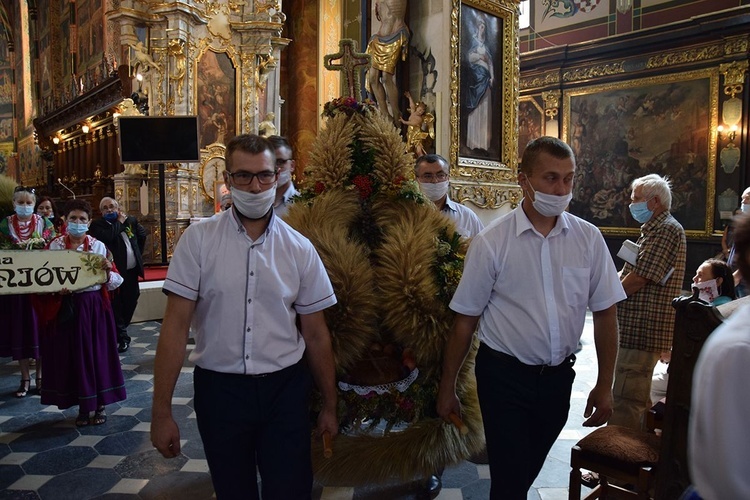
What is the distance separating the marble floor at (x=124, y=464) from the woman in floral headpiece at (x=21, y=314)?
11.9 inches

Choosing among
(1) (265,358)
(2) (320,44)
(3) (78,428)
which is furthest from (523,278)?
(2) (320,44)

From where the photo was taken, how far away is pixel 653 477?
7.88 feet

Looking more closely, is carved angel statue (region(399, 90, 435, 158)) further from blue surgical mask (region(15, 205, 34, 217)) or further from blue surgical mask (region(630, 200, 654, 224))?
blue surgical mask (region(15, 205, 34, 217))

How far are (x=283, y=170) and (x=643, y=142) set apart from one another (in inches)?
514

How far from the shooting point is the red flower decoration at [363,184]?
2576 mm

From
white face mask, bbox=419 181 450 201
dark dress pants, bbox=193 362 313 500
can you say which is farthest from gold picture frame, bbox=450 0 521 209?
dark dress pants, bbox=193 362 313 500

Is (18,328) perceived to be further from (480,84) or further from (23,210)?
(480,84)

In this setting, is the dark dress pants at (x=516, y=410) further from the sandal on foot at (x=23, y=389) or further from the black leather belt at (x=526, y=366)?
the sandal on foot at (x=23, y=389)

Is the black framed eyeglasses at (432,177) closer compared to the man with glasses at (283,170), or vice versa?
the man with glasses at (283,170)

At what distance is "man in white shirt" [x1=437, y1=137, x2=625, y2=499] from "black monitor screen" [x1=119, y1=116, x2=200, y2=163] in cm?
776

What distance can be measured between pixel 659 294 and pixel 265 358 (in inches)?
106

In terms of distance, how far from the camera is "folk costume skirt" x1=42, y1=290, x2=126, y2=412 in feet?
13.6

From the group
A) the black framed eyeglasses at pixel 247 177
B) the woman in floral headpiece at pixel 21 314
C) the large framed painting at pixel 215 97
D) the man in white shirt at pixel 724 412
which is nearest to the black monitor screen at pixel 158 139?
the large framed painting at pixel 215 97

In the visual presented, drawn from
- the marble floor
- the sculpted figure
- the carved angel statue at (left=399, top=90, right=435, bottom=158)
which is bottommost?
the marble floor
